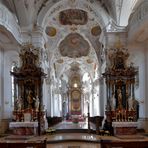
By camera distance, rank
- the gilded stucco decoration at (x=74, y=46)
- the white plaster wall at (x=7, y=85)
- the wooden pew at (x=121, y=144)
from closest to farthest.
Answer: the wooden pew at (x=121, y=144)
the white plaster wall at (x=7, y=85)
the gilded stucco decoration at (x=74, y=46)

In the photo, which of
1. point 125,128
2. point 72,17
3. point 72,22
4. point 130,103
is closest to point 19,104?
point 125,128

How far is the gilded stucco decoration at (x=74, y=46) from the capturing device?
104ft

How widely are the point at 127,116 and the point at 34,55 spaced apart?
20.3 feet

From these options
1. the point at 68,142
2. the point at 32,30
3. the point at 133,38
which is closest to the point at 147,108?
the point at 133,38

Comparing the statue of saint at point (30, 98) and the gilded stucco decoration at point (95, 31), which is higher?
the gilded stucco decoration at point (95, 31)

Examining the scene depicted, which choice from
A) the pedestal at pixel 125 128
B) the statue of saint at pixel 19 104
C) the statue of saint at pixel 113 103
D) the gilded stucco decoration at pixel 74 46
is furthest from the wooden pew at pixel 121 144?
the gilded stucco decoration at pixel 74 46

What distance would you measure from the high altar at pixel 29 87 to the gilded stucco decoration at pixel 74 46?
39.0 feet

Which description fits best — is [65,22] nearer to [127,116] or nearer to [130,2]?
[130,2]

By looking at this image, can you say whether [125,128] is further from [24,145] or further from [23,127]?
[24,145]

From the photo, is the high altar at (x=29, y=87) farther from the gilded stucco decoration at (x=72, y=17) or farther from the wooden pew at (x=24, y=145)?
the wooden pew at (x=24, y=145)

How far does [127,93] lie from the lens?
19.1 m

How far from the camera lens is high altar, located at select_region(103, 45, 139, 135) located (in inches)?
738

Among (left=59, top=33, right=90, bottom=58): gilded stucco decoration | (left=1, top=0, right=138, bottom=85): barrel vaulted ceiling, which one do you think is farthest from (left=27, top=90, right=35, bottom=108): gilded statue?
(left=59, top=33, right=90, bottom=58): gilded stucco decoration

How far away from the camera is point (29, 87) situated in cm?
1952
